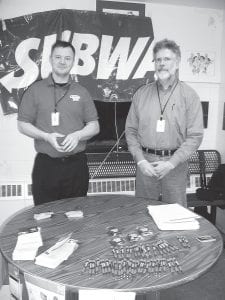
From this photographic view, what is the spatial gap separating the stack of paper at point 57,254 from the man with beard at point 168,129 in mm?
960

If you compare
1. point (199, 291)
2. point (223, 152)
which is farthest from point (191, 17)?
point (199, 291)

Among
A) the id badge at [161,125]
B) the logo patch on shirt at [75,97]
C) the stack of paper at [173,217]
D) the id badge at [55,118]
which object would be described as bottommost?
the stack of paper at [173,217]

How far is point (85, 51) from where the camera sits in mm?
3203

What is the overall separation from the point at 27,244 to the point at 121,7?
2.66 meters

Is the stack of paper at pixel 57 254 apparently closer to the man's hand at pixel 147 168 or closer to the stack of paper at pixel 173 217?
the stack of paper at pixel 173 217

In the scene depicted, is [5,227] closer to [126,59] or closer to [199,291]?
[199,291]

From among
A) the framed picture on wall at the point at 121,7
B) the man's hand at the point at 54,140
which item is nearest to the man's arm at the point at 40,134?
the man's hand at the point at 54,140

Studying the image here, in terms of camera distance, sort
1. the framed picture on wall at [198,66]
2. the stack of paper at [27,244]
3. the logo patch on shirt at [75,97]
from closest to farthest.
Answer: the stack of paper at [27,244] < the logo patch on shirt at [75,97] < the framed picture on wall at [198,66]

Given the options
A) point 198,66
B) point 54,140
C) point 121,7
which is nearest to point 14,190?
point 54,140

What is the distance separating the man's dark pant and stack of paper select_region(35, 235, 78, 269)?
0.86 meters

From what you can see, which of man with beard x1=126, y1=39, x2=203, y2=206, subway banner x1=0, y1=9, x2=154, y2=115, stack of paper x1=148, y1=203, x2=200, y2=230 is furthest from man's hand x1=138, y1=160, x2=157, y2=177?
subway banner x1=0, y1=9, x2=154, y2=115

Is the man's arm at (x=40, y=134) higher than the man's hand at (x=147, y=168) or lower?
higher

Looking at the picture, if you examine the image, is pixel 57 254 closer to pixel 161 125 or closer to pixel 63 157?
pixel 63 157

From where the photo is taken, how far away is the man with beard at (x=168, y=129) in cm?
224
